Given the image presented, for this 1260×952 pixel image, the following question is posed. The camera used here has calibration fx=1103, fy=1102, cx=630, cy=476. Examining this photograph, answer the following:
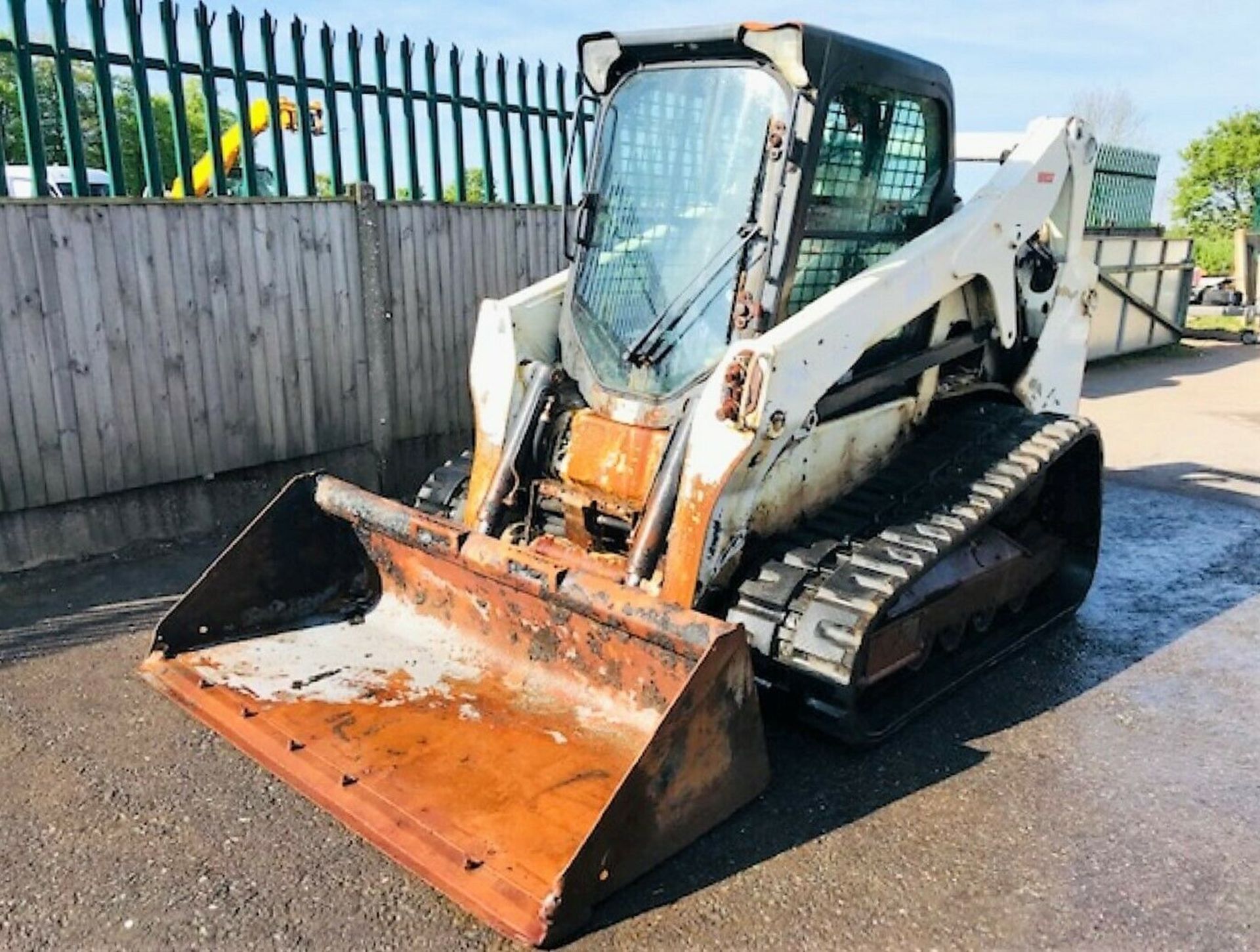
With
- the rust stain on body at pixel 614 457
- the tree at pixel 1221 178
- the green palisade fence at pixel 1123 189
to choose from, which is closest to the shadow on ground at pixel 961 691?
the rust stain on body at pixel 614 457

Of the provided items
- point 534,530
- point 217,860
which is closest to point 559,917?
point 217,860

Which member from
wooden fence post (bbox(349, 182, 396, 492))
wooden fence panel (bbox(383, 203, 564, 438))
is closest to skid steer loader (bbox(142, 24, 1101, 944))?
wooden fence post (bbox(349, 182, 396, 492))

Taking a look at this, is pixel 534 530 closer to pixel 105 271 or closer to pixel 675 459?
pixel 675 459

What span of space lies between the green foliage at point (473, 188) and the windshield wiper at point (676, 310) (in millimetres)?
3358

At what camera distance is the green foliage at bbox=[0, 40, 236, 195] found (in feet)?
18.5

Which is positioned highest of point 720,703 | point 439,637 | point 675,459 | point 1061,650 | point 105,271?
point 105,271

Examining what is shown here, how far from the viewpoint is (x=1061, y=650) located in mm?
4848

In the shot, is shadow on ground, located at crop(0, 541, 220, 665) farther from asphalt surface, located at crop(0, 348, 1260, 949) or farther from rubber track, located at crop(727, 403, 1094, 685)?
rubber track, located at crop(727, 403, 1094, 685)

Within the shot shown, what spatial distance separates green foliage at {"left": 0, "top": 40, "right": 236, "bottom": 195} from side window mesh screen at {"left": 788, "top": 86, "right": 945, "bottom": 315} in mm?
3559

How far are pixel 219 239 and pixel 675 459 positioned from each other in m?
3.45

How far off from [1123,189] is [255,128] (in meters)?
12.2

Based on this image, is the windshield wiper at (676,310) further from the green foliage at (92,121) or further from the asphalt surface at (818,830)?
the green foliage at (92,121)

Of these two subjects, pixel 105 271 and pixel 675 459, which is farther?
pixel 105 271

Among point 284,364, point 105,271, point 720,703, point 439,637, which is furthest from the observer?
point 284,364
